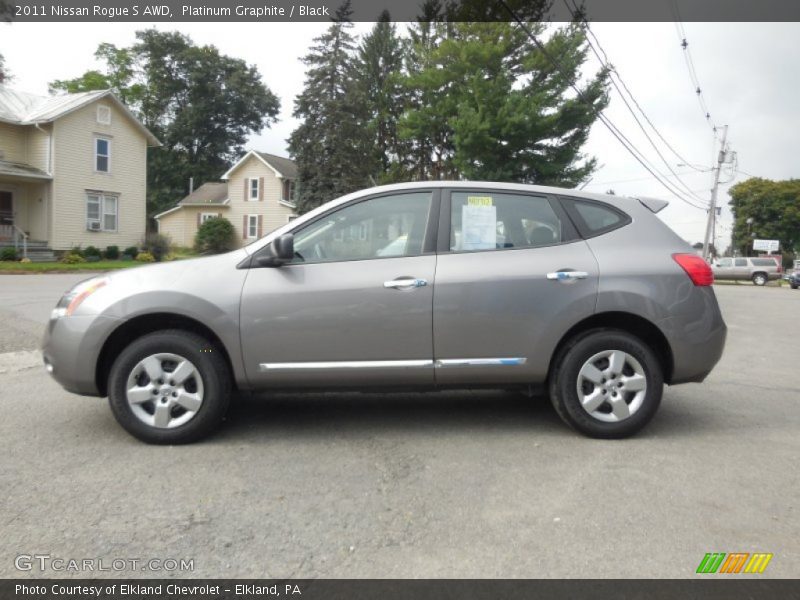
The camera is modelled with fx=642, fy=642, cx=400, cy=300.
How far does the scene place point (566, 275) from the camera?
14.5ft

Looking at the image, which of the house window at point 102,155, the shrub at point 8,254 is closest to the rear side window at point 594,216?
the shrub at point 8,254

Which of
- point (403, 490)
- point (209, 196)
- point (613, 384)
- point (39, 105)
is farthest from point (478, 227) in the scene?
point (209, 196)

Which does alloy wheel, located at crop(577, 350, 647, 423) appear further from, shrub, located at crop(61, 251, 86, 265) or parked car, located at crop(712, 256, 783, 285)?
parked car, located at crop(712, 256, 783, 285)

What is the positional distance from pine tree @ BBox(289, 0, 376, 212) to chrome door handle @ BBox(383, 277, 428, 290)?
103ft

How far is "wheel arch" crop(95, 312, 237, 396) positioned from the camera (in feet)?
14.1

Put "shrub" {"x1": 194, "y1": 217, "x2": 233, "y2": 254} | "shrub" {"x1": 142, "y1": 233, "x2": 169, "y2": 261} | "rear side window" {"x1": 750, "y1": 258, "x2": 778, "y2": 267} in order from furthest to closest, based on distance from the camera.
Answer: "shrub" {"x1": 194, "y1": 217, "x2": 233, "y2": 254} → "rear side window" {"x1": 750, "y1": 258, "x2": 778, "y2": 267} → "shrub" {"x1": 142, "y1": 233, "x2": 169, "y2": 261}

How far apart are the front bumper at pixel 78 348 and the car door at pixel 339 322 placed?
0.95m

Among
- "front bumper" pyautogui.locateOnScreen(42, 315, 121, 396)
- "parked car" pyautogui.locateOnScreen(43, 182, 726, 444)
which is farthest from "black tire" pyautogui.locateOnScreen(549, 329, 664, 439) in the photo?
"front bumper" pyautogui.locateOnScreen(42, 315, 121, 396)

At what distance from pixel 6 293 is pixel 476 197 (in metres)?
13.3

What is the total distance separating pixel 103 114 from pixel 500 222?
30568 millimetres

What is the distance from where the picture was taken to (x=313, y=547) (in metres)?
2.94
